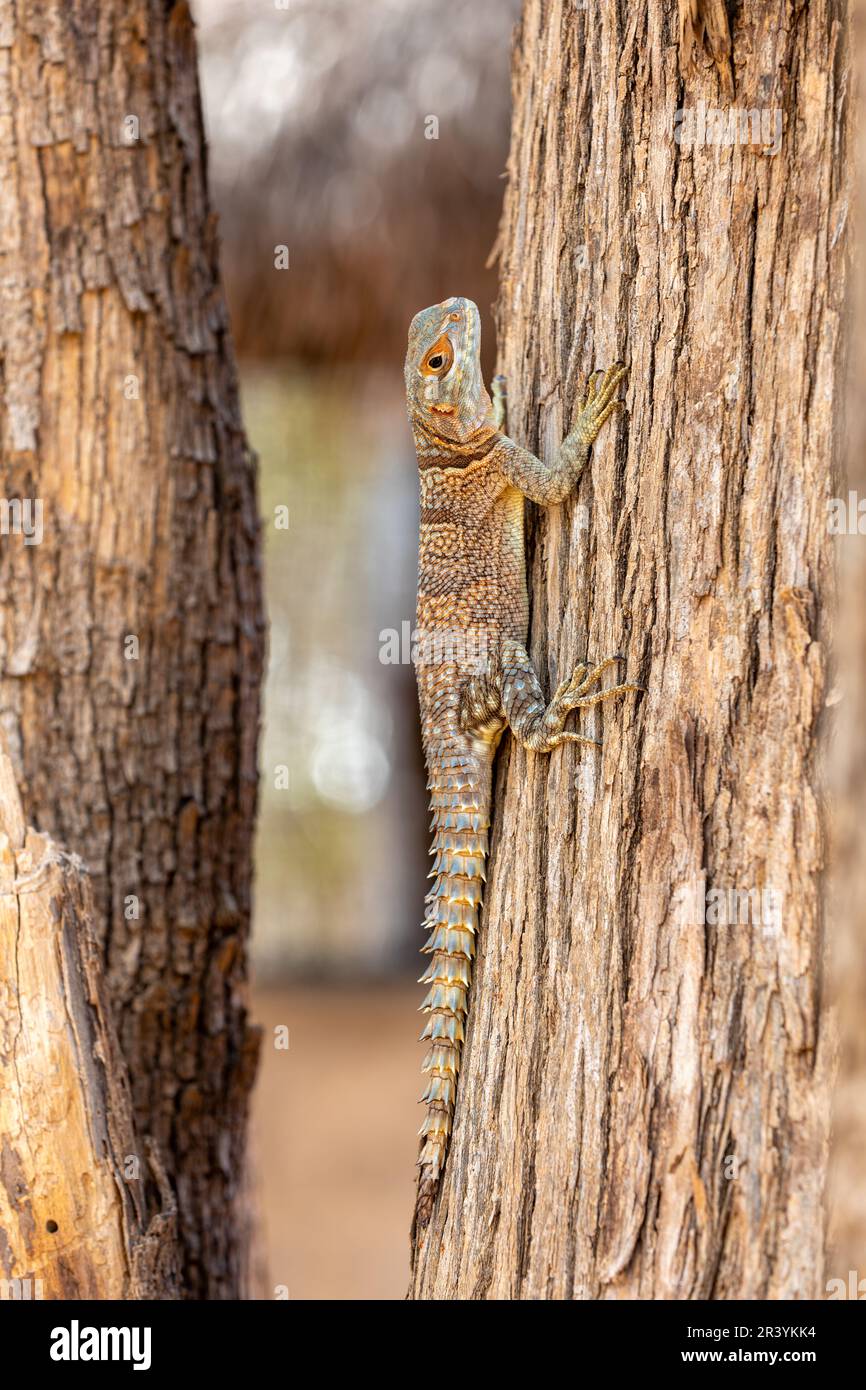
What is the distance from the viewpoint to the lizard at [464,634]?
2520 millimetres

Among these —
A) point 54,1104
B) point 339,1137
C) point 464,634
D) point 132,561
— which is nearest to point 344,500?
point 339,1137

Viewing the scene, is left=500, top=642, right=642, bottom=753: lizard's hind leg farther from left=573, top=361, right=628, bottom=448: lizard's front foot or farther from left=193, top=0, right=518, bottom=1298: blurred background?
left=193, top=0, right=518, bottom=1298: blurred background

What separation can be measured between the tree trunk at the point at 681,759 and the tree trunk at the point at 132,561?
1032 millimetres

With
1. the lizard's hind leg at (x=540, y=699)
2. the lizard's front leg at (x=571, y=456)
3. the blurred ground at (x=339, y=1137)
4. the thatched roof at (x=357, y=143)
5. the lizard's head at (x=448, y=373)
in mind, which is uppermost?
the thatched roof at (x=357, y=143)

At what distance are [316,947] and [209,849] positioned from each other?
26.6 feet

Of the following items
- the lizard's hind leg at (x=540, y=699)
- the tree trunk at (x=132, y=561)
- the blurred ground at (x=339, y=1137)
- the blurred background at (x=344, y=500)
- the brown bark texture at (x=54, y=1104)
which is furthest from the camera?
the blurred background at (x=344, y=500)

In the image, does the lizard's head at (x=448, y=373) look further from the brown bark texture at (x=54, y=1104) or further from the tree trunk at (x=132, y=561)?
the brown bark texture at (x=54, y=1104)

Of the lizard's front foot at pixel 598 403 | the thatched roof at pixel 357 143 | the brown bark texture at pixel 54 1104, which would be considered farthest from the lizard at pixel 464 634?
the thatched roof at pixel 357 143

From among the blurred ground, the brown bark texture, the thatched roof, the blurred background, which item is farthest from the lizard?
the thatched roof

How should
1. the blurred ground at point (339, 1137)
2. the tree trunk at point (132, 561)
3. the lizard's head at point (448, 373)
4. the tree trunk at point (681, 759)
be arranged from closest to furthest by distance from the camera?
the tree trunk at point (681, 759) → the lizard's head at point (448, 373) → the tree trunk at point (132, 561) → the blurred ground at point (339, 1137)

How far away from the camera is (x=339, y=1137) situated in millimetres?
8000

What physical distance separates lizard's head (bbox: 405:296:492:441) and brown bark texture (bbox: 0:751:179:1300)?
4.19 ft

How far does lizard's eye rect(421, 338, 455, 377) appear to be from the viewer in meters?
3.00

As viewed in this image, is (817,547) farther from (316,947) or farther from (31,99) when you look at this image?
(316,947)
